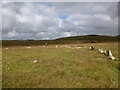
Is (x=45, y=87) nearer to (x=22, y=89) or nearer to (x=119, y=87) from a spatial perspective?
(x=22, y=89)

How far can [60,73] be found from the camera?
40.9 ft

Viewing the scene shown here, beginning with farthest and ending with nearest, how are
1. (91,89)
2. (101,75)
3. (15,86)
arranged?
(101,75), (15,86), (91,89)

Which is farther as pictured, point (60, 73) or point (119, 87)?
point (60, 73)

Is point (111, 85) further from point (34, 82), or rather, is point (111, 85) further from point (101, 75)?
point (34, 82)

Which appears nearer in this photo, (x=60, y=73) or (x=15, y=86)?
(x=15, y=86)

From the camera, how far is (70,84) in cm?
924

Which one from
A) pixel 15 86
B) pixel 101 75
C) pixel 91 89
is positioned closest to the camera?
A: pixel 91 89

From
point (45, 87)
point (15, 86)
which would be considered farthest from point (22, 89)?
point (45, 87)

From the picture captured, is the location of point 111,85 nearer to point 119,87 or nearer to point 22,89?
point 119,87

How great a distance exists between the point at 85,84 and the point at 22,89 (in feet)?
16.0

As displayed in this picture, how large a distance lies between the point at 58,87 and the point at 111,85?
4.15 meters

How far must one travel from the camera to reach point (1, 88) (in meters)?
8.98

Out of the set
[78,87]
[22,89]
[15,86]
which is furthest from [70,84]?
[15,86]

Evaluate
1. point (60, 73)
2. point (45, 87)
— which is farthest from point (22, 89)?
point (60, 73)
